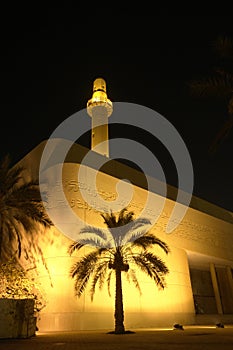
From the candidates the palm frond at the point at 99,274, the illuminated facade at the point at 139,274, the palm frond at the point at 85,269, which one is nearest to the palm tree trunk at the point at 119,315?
the palm frond at the point at 99,274

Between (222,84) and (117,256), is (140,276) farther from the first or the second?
(222,84)

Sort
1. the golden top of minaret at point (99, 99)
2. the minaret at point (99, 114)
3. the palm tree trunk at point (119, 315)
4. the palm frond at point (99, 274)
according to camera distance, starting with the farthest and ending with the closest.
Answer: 1. the golden top of minaret at point (99, 99)
2. the minaret at point (99, 114)
3. the palm frond at point (99, 274)
4. the palm tree trunk at point (119, 315)

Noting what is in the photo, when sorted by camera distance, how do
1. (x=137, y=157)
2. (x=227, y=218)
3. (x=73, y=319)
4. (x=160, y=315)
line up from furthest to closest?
(x=227, y=218) < (x=137, y=157) < (x=160, y=315) < (x=73, y=319)

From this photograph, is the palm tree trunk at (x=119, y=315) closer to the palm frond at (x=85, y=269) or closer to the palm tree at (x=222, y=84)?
the palm frond at (x=85, y=269)

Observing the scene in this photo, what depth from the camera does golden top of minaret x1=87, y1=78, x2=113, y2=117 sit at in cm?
3966

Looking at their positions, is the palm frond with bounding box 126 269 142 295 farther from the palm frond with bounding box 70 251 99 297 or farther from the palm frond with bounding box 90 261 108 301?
the palm frond with bounding box 70 251 99 297

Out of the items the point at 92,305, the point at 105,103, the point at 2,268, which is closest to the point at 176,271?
the point at 92,305

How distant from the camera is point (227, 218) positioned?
33.8 m

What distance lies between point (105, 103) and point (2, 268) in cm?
2890

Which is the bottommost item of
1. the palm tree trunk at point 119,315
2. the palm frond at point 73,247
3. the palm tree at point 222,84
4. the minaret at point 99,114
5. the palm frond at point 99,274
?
the palm tree trunk at point 119,315

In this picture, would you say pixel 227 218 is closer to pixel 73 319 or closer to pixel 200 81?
pixel 73 319

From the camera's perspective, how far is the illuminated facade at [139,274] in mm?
16344

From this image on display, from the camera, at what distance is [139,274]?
19422 millimetres

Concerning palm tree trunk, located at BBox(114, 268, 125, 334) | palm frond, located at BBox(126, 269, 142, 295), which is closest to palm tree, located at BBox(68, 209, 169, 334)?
palm tree trunk, located at BBox(114, 268, 125, 334)
